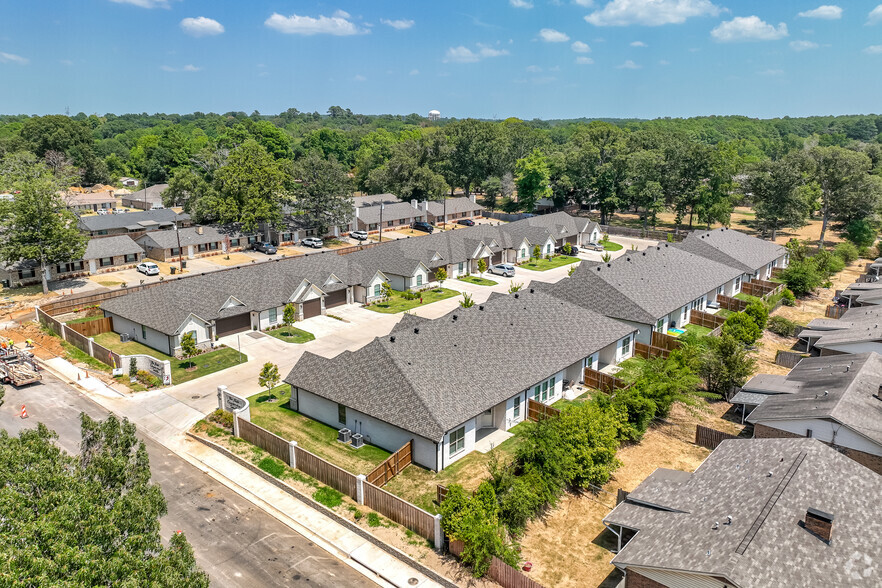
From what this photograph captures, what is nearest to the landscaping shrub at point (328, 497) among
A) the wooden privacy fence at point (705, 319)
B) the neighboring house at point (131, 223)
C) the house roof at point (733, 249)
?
the wooden privacy fence at point (705, 319)

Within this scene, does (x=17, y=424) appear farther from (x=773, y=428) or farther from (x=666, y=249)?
(x=666, y=249)

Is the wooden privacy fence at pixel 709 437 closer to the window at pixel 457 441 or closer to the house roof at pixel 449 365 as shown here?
the house roof at pixel 449 365

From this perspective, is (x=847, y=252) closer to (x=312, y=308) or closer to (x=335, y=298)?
(x=335, y=298)

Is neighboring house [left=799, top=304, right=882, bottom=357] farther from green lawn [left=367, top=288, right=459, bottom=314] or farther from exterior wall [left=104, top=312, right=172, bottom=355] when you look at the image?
exterior wall [left=104, top=312, right=172, bottom=355]

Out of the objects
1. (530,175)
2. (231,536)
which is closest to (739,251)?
(530,175)

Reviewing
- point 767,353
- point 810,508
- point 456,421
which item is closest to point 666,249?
point 767,353

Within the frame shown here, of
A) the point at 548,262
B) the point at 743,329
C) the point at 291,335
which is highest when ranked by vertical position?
the point at 743,329

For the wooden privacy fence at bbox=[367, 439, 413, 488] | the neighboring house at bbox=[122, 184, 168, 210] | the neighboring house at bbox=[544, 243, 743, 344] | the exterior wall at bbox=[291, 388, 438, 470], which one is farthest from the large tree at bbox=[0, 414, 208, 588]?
the neighboring house at bbox=[122, 184, 168, 210]
